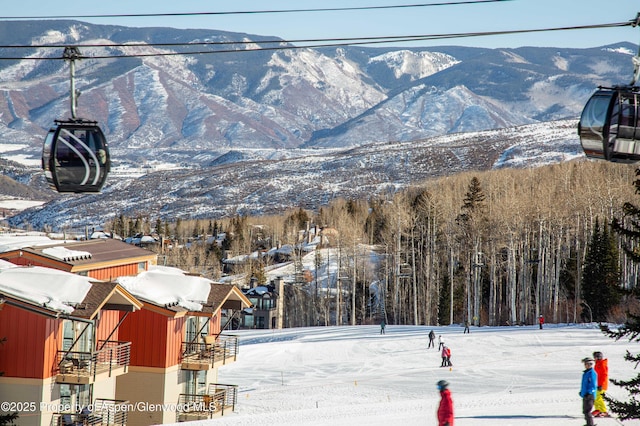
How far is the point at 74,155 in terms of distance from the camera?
12234 millimetres

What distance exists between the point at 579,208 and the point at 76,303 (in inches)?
1944

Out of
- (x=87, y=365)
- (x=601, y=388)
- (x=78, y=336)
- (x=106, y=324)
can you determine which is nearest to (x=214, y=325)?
(x=106, y=324)

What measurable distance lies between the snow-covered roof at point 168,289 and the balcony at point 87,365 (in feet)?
6.56

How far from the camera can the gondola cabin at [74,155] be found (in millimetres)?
12156

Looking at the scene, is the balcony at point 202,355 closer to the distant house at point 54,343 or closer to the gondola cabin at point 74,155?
the distant house at point 54,343

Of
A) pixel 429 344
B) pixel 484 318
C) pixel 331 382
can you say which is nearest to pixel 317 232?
pixel 484 318

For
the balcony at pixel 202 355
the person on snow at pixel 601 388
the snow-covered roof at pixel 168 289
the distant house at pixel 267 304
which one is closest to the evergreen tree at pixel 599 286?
the distant house at pixel 267 304

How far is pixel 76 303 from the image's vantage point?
21.5 metres

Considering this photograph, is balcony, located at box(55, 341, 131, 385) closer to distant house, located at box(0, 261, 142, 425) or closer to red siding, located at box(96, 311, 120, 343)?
distant house, located at box(0, 261, 142, 425)

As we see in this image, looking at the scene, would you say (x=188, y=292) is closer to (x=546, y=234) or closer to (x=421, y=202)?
(x=546, y=234)

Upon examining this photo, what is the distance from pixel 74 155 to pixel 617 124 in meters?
7.79

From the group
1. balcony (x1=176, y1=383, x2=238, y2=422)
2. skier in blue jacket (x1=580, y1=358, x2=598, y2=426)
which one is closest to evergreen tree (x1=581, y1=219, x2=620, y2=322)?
balcony (x1=176, y1=383, x2=238, y2=422)

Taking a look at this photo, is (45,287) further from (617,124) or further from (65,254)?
(617,124)

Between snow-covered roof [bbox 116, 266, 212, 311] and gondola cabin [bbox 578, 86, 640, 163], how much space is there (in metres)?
17.0
